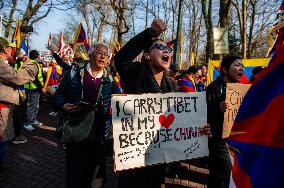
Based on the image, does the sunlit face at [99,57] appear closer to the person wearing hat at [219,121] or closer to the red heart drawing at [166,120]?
the red heart drawing at [166,120]

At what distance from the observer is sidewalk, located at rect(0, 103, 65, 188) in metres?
4.39

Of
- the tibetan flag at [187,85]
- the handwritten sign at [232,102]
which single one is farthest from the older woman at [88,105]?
the tibetan flag at [187,85]

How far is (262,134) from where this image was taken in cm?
126

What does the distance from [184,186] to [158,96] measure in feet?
8.49

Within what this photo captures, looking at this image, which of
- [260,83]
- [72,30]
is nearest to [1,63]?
[260,83]

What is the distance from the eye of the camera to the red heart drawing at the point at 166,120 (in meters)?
2.56

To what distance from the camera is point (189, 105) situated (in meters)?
2.70

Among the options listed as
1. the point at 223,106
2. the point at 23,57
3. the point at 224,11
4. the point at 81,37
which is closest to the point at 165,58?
the point at 223,106

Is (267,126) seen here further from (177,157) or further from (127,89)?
(127,89)

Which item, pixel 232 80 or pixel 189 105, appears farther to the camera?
pixel 232 80

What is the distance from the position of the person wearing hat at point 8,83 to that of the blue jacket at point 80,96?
1.15 meters

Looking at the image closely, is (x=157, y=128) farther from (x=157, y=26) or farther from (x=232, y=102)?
(x=232, y=102)

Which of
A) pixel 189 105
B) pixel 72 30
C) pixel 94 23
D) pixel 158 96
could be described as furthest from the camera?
pixel 72 30

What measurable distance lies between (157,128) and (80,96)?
973 mm
